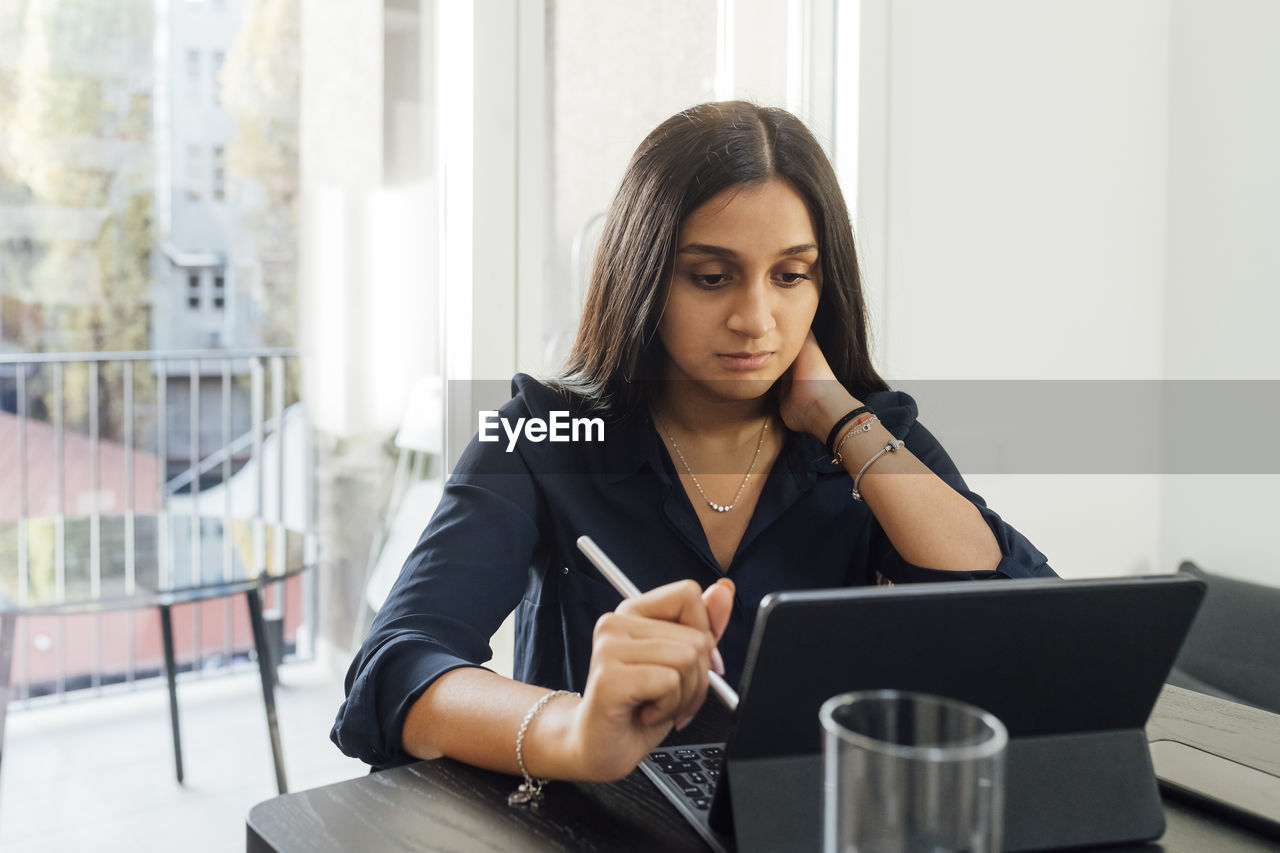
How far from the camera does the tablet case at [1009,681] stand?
522 mm

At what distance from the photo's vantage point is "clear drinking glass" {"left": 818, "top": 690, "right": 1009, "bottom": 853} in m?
0.38

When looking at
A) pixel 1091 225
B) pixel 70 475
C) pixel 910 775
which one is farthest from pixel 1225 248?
pixel 70 475

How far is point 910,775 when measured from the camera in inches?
14.8

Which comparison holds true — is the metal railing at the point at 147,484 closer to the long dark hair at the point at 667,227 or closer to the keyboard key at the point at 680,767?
the long dark hair at the point at 667,227

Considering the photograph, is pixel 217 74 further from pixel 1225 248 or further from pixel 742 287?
pixel 1225 248

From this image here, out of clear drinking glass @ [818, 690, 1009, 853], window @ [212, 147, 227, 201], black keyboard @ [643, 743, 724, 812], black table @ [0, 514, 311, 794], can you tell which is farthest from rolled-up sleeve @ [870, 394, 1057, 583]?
window @ [212, 147, 227, 201]

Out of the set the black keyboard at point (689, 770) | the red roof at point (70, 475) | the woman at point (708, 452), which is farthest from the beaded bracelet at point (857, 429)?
the red roof at point (70, 475)

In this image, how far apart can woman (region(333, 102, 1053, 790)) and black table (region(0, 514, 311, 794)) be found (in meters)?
1.02

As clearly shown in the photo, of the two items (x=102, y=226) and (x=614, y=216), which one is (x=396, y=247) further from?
(x=614, y=216)

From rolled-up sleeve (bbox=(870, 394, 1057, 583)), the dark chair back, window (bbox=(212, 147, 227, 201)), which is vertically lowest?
the dark chair back

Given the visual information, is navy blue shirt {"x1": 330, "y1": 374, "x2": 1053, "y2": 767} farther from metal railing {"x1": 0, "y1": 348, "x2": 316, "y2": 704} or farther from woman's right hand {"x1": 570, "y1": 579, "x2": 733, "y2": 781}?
metal railing {"x1": 0, "y1": 348, "x2": 316, "y2": 704}

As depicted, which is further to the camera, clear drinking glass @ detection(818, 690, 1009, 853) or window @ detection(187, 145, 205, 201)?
window @ detection(187, 145, 205, 201)

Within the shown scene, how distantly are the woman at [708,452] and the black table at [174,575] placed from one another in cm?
102

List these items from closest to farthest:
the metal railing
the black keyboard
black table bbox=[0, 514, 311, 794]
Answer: the black keyboard
black table bbox=[0, 514, 311, 794]
the metal railing
